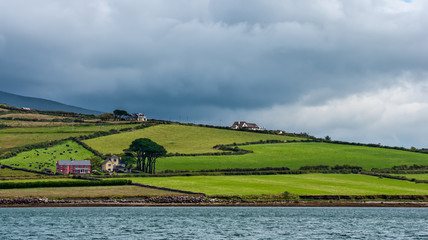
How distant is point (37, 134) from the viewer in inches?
7185

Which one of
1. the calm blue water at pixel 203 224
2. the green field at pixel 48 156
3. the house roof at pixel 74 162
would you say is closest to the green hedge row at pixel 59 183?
the calm blue water at pixel 203 224

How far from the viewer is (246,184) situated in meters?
109

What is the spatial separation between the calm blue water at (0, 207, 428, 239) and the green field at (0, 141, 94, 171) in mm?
59184

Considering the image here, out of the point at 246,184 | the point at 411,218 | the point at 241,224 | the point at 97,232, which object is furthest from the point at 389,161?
the point at 97,232

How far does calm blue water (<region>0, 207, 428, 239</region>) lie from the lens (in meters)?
54.8

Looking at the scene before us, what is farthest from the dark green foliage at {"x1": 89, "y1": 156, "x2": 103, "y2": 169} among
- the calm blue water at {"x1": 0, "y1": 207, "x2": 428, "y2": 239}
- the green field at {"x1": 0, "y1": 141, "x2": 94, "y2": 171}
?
the calm blue water at {"x1": 0, "y1": 207, "x2": 428, "y2": 239}

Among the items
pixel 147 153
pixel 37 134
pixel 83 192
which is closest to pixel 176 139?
pixel 147 153

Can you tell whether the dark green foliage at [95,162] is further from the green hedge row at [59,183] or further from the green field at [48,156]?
the green hedge row at [59,183]

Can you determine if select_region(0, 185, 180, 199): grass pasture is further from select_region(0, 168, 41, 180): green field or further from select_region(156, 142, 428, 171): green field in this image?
select_region(156, 142, 428, 171): green field

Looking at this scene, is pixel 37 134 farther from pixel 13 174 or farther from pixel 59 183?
pixel 59 183

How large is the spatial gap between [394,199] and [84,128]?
130 meters

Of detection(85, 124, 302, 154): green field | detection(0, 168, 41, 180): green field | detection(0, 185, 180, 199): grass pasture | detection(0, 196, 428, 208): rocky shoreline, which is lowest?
detection(0, 196, 428, 208): rocky shoreline

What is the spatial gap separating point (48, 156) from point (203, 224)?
99.6 m

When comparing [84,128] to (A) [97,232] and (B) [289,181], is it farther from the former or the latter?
(A) [97,232]
